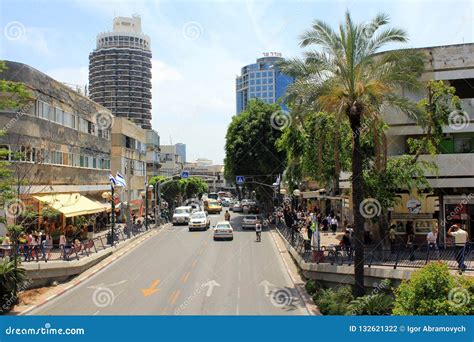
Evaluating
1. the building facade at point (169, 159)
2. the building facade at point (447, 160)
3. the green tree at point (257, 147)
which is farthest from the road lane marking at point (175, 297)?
the building facade at point (169, 159)

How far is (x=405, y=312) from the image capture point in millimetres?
13219

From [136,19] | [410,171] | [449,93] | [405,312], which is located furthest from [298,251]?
[136,19]

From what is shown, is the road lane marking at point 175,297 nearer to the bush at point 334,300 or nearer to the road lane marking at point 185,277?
the road lane marking at point 185,277

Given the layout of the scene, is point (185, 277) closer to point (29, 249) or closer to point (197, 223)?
point (29, 249)

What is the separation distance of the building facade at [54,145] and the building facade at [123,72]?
110380 millimetres

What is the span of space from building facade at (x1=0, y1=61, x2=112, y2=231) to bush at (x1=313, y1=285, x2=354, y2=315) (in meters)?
15.0

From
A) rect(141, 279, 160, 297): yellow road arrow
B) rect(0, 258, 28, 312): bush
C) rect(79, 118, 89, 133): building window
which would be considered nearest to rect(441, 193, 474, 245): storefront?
rect(141, 279, 160, 297): yellow road arrow

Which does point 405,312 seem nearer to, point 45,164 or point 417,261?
point 417,261

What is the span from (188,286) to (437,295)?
41.7 ft

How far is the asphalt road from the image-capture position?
1916cm

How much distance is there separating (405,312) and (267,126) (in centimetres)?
4062

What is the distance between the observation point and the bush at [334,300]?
17473 mm

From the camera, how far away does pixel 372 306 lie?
16.8 meters

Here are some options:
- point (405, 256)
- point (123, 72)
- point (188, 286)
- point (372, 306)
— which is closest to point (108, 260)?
point (188, 286)
